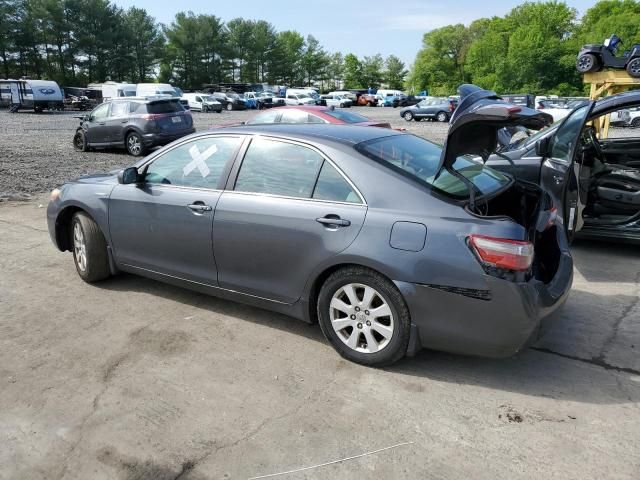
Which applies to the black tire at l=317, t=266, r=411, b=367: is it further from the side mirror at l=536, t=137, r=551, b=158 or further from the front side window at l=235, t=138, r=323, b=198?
the side mirror at l=536, t=137, r=551, b=158

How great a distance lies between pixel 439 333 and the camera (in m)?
3.14

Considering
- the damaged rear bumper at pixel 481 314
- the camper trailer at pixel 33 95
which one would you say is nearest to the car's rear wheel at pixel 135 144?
the damaged rear bumper at pixel 481 314

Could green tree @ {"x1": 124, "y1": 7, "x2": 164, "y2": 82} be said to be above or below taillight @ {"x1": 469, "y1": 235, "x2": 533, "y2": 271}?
above

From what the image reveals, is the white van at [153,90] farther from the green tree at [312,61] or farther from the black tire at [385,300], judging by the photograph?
the green tree at [312,61]

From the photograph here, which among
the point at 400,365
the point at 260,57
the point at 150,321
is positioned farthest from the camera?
the point at 260,57

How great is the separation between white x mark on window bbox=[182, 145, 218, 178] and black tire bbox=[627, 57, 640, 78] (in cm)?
1036

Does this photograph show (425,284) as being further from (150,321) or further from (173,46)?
(173,46)

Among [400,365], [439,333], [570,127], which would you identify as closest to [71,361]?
[400,365]

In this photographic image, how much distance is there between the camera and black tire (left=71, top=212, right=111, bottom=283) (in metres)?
4.75

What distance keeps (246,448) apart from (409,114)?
3342 centimetres

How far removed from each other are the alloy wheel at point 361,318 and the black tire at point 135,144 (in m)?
12.7

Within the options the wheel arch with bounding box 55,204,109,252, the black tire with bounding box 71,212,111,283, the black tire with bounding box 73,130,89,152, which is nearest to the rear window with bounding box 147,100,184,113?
the black tire with bounding box 73,130,89,152

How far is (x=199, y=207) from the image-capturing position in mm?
3965

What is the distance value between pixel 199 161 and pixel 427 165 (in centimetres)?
173
